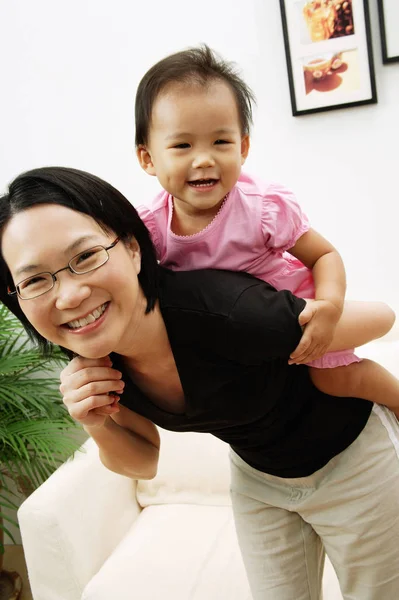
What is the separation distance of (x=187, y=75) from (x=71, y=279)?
462mm

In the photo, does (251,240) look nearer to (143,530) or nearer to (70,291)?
(70,291)

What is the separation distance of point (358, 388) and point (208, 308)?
0.37 metres

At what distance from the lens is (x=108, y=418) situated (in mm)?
1314

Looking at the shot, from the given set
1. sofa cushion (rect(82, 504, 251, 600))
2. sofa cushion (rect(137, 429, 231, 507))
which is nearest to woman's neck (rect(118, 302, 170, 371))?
sofa cushion (rect(82, 504, 251, 600))

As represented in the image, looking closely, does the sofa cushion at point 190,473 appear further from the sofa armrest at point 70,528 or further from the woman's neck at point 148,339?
the woman's neck at point 148,339

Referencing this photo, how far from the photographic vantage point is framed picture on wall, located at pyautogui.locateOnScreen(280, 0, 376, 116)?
83.0 inches

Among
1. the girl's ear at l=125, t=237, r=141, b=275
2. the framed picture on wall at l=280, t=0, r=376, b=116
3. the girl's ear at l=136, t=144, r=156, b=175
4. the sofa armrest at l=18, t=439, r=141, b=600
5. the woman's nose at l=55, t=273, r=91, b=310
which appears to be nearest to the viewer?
the woman's nose at l=55, t=273, r=91, b=310

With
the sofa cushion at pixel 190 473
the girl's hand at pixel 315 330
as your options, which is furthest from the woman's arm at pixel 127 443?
the sofa cushion at pixel 190 473

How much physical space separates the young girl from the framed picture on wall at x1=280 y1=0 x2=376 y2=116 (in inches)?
40.6

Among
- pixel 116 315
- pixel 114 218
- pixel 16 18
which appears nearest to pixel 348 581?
pixel 116 315

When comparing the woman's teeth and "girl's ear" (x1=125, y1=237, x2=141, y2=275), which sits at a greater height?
"girl's ear" (x1=125, y1=237, x2=141, y2=275)

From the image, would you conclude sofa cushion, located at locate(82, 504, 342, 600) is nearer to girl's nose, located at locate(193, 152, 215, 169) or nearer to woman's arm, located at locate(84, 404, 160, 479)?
woman's arm, located at locate(84, 404, 160, 479)

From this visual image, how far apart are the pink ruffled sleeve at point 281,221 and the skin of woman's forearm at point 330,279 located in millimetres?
→ 70

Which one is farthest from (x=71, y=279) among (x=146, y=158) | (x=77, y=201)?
(x=146, y=158)
